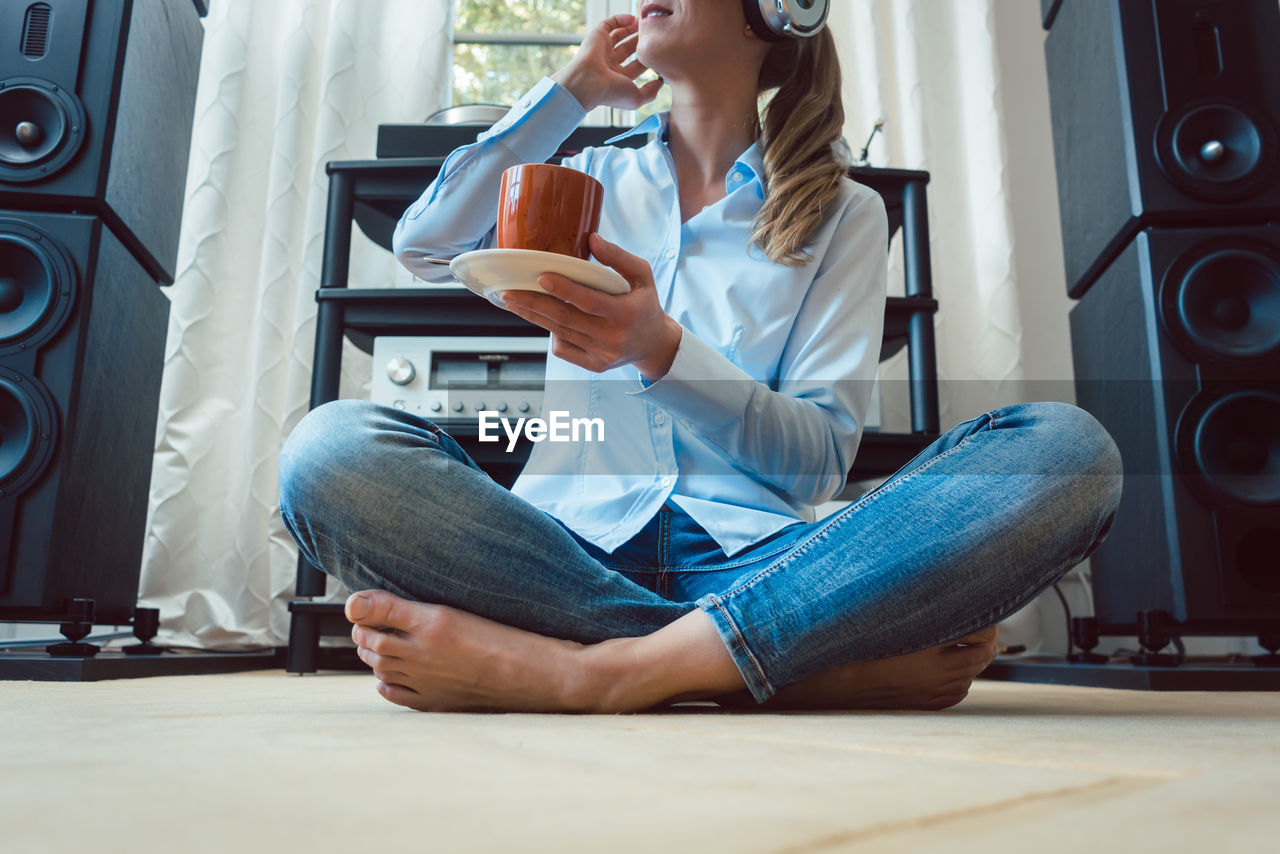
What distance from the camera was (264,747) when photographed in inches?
18.2

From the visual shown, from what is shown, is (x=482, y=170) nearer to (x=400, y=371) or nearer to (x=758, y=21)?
(x=758, y=21)

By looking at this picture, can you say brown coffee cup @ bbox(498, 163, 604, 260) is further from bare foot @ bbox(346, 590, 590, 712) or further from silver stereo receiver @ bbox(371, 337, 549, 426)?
silver stereo receiver @ bbox(371, 337, 549, 426)

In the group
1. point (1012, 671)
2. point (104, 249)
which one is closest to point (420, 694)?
point (104, 249)

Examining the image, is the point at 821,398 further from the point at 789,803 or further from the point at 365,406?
the point at 789,803

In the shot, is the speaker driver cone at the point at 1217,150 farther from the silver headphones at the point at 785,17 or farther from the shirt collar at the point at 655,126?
the shirt collar at the point at 655,126

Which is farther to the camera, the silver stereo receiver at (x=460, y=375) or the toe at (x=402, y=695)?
the silver stereo receiver at (x=460, y=375)

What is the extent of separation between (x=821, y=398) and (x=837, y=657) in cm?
28

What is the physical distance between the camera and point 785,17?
105cm

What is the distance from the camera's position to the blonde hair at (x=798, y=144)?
101 cm

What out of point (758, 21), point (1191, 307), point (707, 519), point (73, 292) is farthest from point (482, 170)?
point (1191, 307)

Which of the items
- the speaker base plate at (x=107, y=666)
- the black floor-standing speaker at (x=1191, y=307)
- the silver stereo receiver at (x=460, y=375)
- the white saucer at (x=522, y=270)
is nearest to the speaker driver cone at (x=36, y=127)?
the silver stereo receiver at (x=460, y=375)

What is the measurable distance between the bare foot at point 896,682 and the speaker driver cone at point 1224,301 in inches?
27.4

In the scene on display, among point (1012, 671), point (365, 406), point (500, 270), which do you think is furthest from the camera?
point (1012, 671)

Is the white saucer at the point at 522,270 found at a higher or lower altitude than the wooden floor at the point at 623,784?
higher
